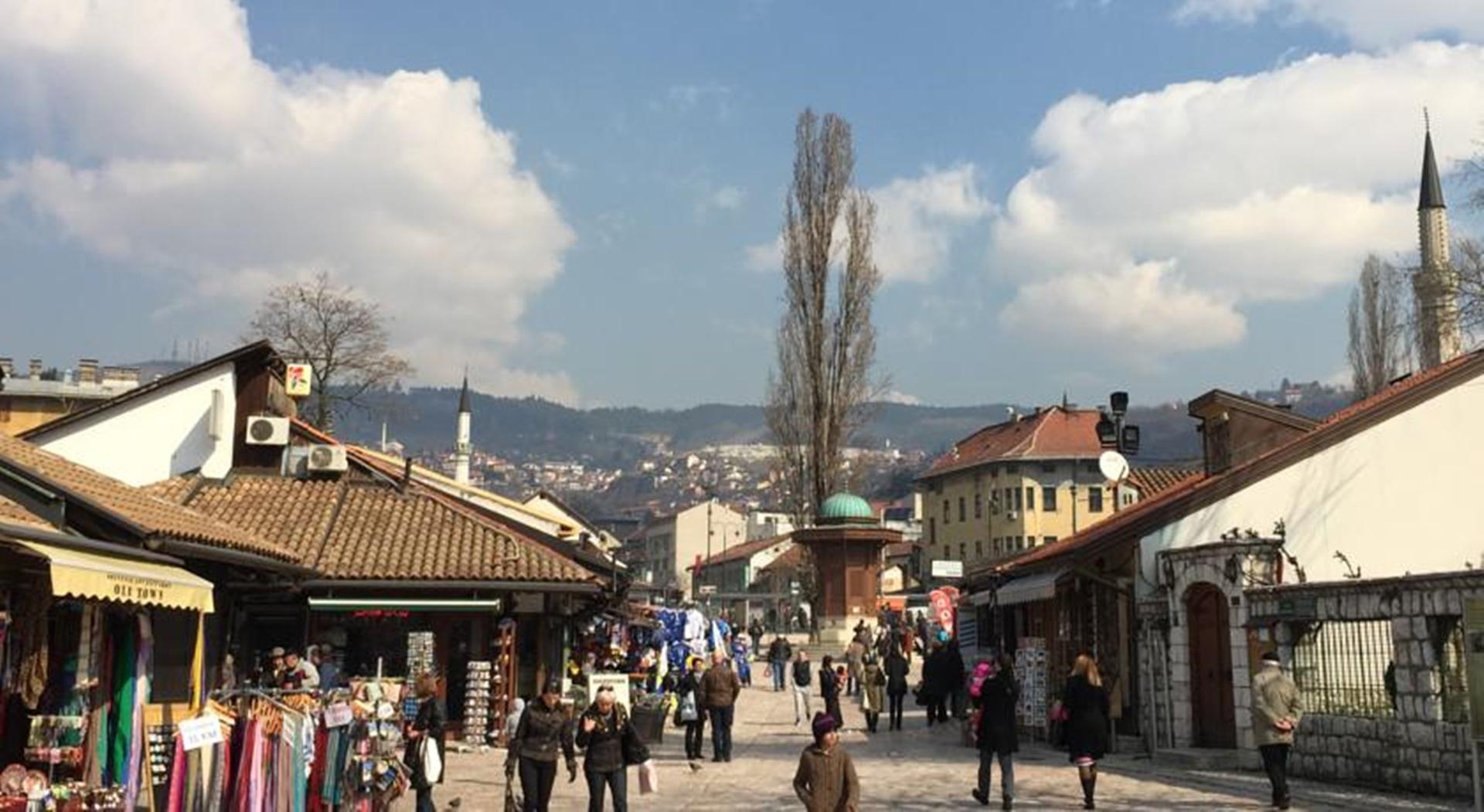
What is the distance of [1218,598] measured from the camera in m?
18.1

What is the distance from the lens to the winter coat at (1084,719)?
Result: 13.5 m

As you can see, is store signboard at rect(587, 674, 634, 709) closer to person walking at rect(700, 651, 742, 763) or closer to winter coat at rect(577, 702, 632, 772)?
person walking at rect(700, 651, 742, 763)

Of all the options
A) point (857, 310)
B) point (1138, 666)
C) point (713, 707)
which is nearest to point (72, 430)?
point (713, 707)

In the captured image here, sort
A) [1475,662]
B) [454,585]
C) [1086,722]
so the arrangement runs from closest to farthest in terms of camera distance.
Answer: [1475,662] → [1086,722] → [454,585]

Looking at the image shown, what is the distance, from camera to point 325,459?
23969mm

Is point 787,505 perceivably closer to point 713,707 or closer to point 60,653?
point 713,707

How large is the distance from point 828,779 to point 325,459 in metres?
17.3

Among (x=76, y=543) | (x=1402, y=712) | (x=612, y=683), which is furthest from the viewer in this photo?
(x=612, y=683)

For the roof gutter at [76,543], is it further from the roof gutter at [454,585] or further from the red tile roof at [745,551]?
the red tile roof at [745,551]

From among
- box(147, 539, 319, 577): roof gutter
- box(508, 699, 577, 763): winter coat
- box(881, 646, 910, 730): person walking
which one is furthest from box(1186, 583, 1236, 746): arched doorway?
box(147, 539, 319, 577): roof gutter

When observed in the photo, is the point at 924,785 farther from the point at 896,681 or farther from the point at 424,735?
the point at 896,681

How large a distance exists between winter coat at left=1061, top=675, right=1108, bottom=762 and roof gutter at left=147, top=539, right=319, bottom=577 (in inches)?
365

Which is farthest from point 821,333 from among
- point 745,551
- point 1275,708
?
point 745,551

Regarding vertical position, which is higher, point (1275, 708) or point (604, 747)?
point (1275, 708)
